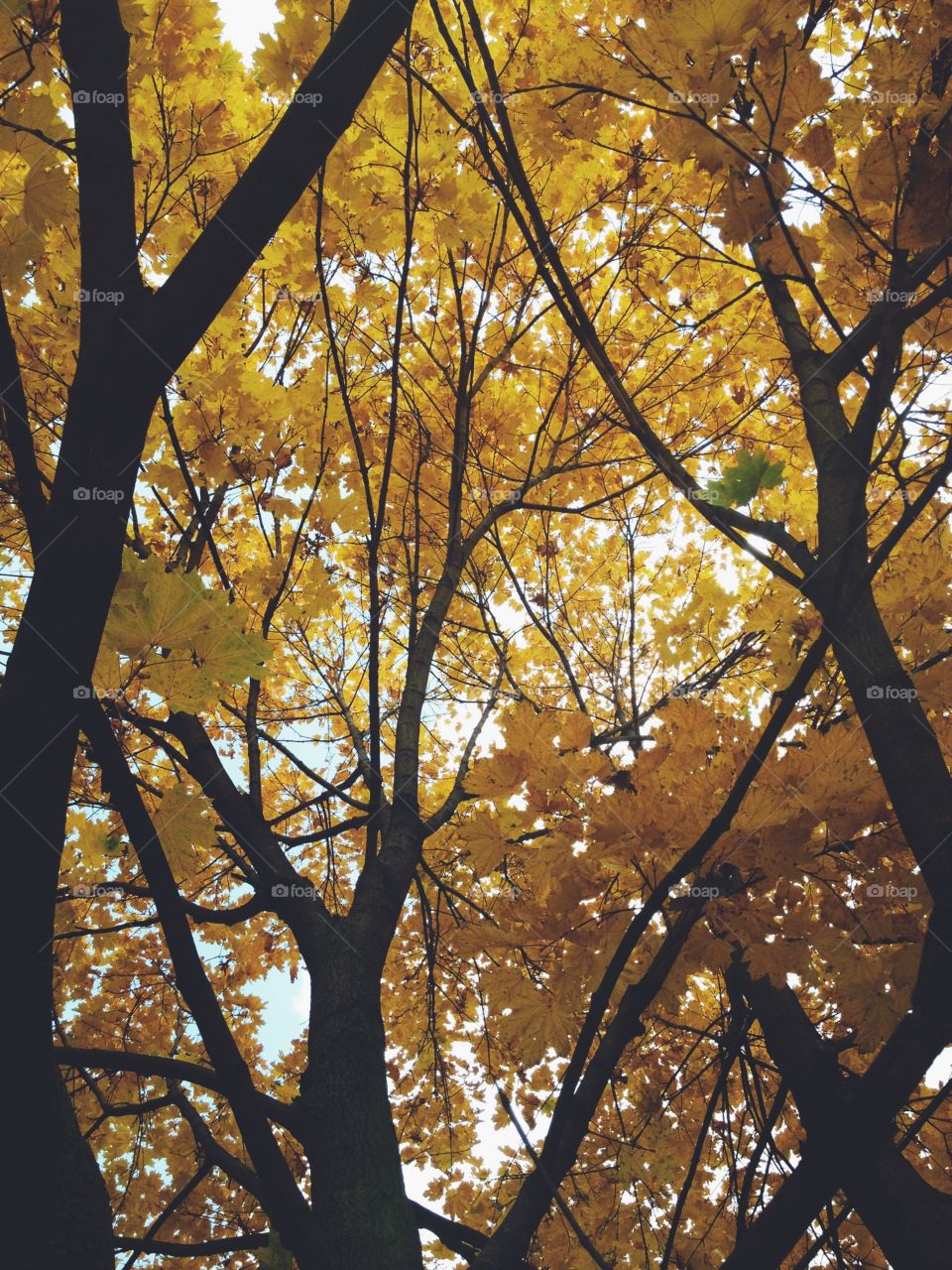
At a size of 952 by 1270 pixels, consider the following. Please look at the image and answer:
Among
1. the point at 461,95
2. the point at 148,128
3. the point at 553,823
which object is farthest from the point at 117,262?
the point at 461,95

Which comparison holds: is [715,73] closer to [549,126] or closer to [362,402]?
[549,126]

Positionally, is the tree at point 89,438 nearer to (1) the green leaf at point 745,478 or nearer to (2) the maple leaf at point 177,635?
(2) the maple leaf at point 177,635

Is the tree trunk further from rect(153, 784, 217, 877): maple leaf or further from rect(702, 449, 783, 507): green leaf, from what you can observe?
rect(702, 449, 783, 507): green leaf

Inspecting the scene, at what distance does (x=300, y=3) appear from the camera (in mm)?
2531

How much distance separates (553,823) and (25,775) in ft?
2.91

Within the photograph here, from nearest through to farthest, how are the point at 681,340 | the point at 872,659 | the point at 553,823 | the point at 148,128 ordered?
the point at 553,823, the point at 872,659, the point at 148,128, the point at 681,340

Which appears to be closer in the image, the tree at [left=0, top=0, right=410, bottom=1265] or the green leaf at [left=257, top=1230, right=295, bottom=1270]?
the tree at [left=0, top=0, right=410, bottom=1265]

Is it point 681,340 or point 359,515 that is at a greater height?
point 681,340

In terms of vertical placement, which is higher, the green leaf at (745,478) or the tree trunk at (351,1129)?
the green leaf at (745,478)

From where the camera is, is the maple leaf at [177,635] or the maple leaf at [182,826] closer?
the maple leaf at [177,635]

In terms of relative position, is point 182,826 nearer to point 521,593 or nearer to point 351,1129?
point 351,1129

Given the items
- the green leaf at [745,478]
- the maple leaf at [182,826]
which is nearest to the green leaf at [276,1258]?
the maple leaf at [182,826]

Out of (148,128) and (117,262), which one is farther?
(148,128)

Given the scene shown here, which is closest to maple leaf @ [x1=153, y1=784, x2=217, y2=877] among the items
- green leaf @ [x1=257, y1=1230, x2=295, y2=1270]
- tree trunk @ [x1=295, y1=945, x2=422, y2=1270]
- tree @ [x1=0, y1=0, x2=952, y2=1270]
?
tree @ [x1=0, y1=0, x2=952, y2=1270]
